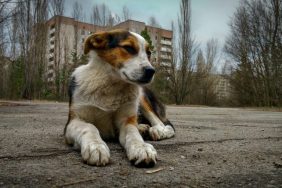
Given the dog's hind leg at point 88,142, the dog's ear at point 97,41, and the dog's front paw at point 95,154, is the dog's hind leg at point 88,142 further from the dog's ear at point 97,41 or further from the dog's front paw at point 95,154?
the dog's ear at point 97,41

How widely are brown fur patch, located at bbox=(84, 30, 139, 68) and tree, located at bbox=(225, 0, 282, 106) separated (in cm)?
2220

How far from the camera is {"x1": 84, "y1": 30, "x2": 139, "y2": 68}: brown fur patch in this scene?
9.91 ft

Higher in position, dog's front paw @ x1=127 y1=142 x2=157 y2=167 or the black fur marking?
the black fur marking

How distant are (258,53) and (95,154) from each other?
26574mm

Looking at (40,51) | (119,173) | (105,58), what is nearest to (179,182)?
(119,173)

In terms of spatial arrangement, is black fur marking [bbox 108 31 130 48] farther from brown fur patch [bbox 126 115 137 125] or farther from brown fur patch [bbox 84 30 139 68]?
brown fur patch [bbox 126 115 137 125]

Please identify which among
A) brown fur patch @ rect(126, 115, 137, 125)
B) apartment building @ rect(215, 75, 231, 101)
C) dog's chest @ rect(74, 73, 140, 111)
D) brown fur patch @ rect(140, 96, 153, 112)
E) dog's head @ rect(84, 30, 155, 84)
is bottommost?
brown fur patch @ rect(126, 115, 137, 125)

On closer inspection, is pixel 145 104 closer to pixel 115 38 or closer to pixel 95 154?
pixel 115 38

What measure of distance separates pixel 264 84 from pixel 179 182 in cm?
2721

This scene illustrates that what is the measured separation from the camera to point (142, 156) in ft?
7.19

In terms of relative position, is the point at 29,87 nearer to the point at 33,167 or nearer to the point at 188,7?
the point at 188,7

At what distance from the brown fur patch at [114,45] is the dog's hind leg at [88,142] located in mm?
626

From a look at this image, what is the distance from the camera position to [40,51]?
27406 millimetres

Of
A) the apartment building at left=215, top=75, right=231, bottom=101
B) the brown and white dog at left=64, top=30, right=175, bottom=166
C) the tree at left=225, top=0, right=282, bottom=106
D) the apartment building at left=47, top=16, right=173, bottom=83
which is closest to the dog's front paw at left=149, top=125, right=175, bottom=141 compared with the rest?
the brown and white dog at left=64, top=30, right=175, bottom=166
